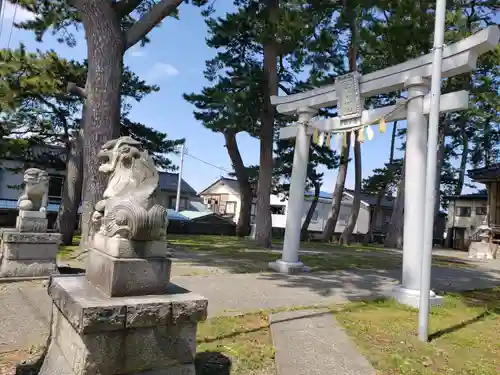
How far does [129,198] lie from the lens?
2.96m

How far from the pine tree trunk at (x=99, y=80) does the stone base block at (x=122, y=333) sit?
717 centimetres

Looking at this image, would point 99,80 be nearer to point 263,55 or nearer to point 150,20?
point 150,20

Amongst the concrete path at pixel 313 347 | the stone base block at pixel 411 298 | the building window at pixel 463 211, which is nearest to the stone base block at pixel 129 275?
the concrete path at pixel 313 347

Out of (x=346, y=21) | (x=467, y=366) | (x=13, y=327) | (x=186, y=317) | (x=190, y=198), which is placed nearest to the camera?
(x=186, y=317)

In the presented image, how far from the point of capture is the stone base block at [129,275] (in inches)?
109

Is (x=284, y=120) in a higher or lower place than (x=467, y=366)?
higher

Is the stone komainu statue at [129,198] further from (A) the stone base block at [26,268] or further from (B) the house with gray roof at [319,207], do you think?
(B) the house with gray roof at [319,207]

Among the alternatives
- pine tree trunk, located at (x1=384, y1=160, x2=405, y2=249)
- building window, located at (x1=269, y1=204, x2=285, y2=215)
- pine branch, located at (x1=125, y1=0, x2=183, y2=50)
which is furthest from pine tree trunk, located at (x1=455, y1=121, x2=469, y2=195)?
pine branch, located at (x1=125, y1=0, x2=183, y2=50)

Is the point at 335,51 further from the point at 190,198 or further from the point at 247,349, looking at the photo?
the point at 190,198

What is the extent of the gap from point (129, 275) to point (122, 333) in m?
0.40

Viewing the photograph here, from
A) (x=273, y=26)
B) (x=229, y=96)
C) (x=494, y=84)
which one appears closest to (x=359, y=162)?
(x=494, y=84)


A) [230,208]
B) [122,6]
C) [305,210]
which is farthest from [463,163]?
[122,6]

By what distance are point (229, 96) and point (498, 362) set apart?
40.5 feet

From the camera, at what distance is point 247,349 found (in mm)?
4027
